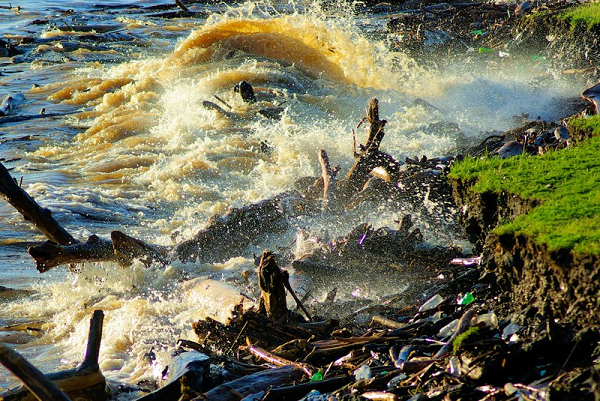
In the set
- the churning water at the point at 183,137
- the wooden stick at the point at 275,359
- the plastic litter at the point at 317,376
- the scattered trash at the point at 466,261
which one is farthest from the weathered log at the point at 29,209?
the scattered trash at the point at 466,261

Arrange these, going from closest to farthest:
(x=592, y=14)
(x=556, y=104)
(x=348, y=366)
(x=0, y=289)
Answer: (x=348, y=366) < (x=0, y=289) < (x=556, y=104) < (x=592, y=14)

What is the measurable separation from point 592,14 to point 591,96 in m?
4.86

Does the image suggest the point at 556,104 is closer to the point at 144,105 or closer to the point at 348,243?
the point at 348,243

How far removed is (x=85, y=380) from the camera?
3594 millimetres

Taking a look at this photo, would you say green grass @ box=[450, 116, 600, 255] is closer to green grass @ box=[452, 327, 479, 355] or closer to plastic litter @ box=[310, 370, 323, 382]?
green grass @ box=[452, 327, 479, 355]

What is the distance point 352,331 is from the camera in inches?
157

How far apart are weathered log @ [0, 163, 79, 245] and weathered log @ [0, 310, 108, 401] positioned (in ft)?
6.58

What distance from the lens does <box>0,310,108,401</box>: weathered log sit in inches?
131

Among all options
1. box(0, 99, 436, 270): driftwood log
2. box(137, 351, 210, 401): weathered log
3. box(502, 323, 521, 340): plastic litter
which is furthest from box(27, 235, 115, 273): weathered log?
box(502, 323, 521, 340): plastic litter

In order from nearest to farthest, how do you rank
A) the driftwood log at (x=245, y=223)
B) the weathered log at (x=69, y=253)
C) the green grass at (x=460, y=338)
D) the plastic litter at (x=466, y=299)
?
1. the green grass at (x=460, y=338)
2. the plastic litter at (x=466, y=299)
3. the weathered log at (x=69, y=253)
4. the driftwood log at (x=245, y=223)

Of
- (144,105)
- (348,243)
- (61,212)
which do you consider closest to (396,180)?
(348,243)

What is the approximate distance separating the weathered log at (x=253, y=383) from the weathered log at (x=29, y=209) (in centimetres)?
275

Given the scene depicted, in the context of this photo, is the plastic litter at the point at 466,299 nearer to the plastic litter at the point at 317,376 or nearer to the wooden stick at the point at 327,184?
the plastic litter at the point at 317,376

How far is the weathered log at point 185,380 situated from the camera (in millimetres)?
3352
